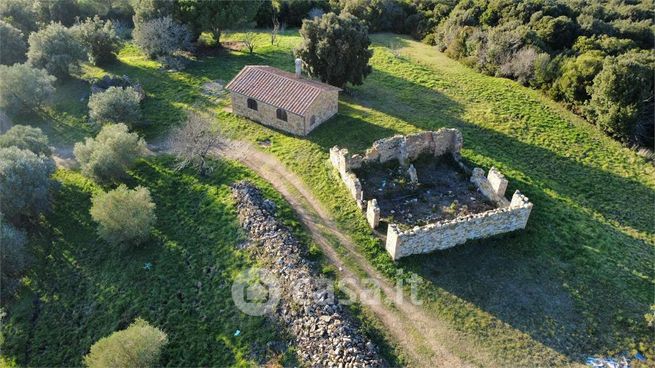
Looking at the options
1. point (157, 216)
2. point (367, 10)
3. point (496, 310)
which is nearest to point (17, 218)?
point (157, 216)

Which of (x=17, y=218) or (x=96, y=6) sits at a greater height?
(x=96, y=6)

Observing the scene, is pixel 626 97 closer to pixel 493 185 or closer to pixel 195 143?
pixel 493 185

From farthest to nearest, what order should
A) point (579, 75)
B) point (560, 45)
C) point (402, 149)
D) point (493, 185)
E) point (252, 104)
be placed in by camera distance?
point (560, 45)
point (579, 75)
point (252, 104)
point (402, 149)
point (493, 185)

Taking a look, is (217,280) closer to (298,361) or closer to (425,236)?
(298,361)
